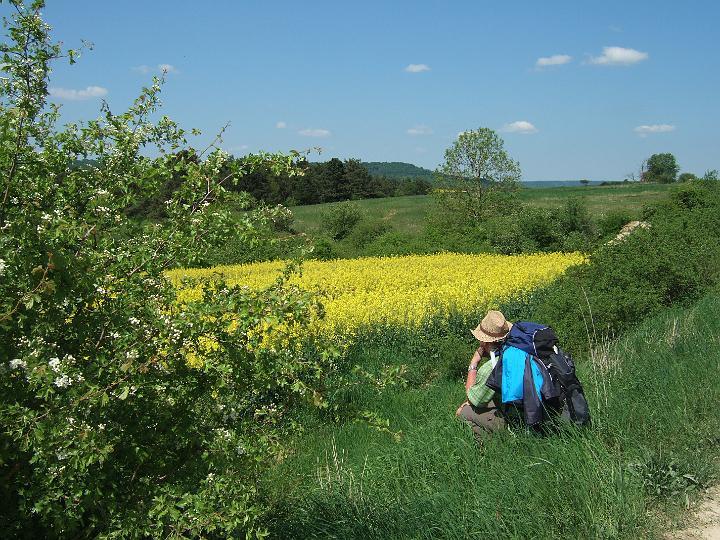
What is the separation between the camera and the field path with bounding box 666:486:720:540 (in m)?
3.91

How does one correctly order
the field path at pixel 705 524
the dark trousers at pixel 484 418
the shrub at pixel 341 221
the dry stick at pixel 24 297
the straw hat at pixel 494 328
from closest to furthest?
the dry stick at pixel 24 297
the field path at pixel 705 524
the dark trousers at pixel 484 418
the straw hat at pixel 494 328
the shrub at pixel 341 221

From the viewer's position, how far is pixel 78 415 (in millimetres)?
2707

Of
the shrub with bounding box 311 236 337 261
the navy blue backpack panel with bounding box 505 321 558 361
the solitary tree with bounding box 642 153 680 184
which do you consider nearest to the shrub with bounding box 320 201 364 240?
the shrub with bounding box 311 236 337 261

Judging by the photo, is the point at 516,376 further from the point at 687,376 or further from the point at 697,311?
the point at 697,311

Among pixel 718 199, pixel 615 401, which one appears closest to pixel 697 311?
pixel 615 401

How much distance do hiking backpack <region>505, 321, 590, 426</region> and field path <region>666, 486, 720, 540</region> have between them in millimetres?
938

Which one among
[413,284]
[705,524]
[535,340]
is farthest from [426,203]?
[705,524]

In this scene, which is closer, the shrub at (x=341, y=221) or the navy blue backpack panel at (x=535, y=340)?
the navy blue backpack panel at (x=535, y=340)

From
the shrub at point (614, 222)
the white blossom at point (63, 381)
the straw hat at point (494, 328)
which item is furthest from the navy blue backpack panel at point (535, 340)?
the shrub at point (614, 222)

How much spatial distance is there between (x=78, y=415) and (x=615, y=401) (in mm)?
4395

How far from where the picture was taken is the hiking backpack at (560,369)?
4.88 m

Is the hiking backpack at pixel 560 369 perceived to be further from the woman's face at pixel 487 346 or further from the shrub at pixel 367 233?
the shrub at pixel 367 233

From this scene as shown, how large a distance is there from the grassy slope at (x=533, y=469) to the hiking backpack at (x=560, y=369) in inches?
6.4

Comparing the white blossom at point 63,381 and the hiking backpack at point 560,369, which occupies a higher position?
the white blossom at point 63,381
